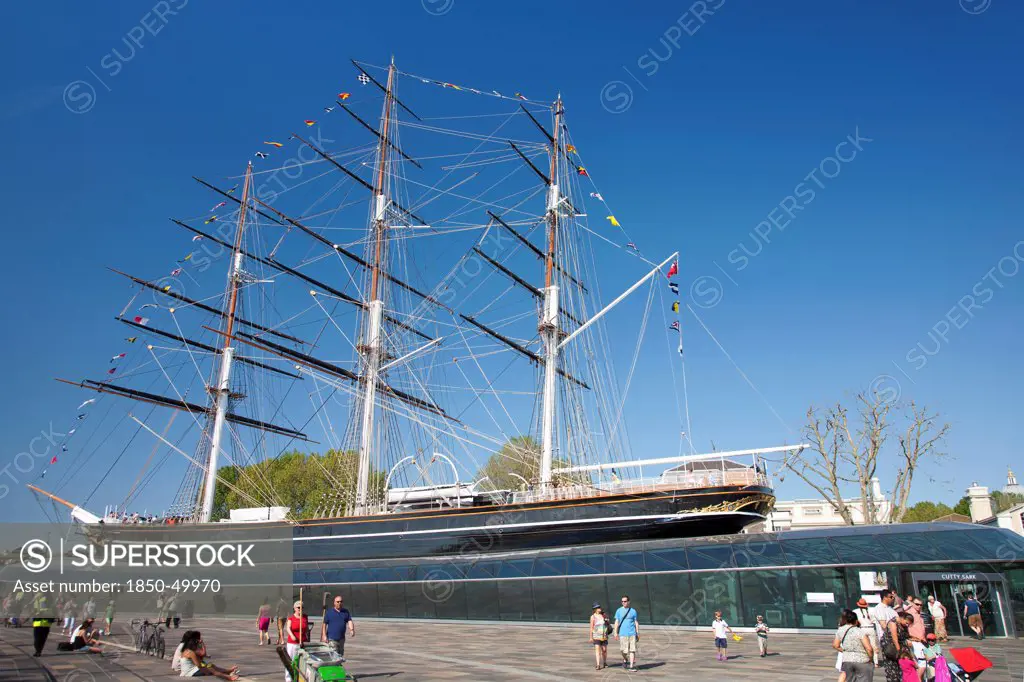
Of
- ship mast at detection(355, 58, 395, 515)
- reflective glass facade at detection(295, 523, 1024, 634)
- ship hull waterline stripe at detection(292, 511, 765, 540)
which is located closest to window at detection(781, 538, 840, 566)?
reflective glass facade at detection(295, 523, 1024, 634)

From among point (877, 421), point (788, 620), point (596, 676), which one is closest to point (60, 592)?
point (596, 676)

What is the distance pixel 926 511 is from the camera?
75188 millimetres

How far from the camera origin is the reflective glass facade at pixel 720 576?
20.1 meters

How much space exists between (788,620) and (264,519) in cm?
3194

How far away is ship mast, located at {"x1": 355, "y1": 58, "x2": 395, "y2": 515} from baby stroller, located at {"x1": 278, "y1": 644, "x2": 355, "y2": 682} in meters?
30.1

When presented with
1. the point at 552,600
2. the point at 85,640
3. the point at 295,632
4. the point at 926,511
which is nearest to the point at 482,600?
the point at 552,600

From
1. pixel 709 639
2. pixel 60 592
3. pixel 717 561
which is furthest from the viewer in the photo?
pixel 60 592

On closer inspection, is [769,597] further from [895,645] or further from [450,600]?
[895,645]

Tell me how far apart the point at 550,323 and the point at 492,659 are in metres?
25.9

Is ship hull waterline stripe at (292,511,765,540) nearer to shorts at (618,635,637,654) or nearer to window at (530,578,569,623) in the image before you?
window at (530,578,569,623)

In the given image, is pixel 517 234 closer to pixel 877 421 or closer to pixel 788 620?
pixel 877 421

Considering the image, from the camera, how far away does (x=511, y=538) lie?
30625 mm

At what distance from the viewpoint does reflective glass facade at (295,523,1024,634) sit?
2006cm

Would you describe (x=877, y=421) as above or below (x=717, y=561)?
above
